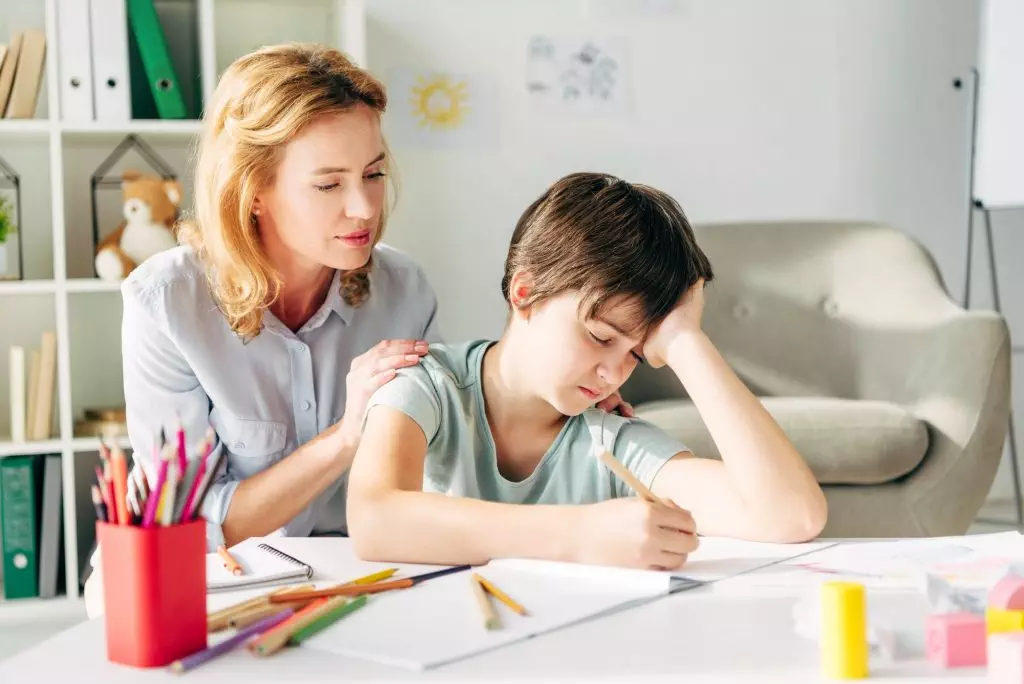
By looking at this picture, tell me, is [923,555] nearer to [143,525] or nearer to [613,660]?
[613,660]

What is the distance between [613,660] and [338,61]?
1.06 metres

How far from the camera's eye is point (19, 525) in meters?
2.60

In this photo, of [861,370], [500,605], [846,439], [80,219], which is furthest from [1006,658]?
[80,219]

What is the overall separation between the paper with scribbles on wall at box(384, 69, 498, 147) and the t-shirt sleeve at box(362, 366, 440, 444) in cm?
200

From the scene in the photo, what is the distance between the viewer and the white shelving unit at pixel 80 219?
2.60 m

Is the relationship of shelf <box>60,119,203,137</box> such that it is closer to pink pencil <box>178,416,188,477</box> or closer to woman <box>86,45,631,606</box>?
woman <box>86,45,631,606</box>

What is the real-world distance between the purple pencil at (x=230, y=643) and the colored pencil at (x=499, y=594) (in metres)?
0.15

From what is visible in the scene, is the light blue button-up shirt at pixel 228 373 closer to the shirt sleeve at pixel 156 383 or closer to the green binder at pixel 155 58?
the shirt sleeve at pixel 156 383

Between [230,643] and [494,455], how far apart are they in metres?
0.58

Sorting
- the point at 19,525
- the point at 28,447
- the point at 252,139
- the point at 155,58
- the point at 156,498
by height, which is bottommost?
the point at 19,525

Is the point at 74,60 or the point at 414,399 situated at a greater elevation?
the point at 74,60

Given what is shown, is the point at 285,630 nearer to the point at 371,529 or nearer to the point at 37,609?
the point at 371,529

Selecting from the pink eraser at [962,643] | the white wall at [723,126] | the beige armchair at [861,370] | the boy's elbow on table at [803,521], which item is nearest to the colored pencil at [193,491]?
the pink eraser at [962,643]

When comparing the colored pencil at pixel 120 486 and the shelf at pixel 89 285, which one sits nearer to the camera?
the colored pencil at pixel 120 486
